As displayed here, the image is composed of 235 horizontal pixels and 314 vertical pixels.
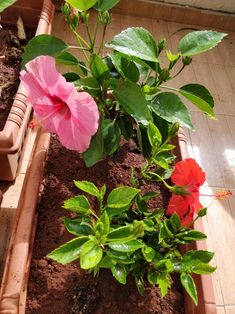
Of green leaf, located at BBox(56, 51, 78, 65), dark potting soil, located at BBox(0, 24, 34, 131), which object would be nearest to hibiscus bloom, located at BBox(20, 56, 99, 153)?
green leaf, located at BBox(56, 51, 78, 65)

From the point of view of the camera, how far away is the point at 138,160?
92 centimetres

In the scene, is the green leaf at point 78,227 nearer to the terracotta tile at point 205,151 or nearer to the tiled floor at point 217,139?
the tiled floor at point 217,139

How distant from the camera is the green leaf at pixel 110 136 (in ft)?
2.38

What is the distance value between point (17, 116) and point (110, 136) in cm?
32

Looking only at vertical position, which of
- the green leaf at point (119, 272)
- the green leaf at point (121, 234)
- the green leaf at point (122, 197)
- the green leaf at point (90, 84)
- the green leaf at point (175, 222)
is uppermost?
the green leaf at point (90, 84)

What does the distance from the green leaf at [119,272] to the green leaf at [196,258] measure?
0.12 metres

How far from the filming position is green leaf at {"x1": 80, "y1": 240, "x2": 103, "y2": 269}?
0.52m

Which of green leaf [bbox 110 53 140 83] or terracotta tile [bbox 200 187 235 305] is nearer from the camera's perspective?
green leaf [bbox 110 53 140 83]

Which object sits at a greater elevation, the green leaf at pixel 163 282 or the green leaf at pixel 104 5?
the green leaf at pixel 104 5

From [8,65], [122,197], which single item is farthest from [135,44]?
[8,65]

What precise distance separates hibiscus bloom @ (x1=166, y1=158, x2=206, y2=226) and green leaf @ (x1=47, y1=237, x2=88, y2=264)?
0.21 m

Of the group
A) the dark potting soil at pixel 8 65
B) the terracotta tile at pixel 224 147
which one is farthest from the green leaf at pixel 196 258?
the terracotta tile at pixel 224 147

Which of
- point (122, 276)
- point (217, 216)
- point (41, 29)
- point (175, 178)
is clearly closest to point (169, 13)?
point (41, 29)

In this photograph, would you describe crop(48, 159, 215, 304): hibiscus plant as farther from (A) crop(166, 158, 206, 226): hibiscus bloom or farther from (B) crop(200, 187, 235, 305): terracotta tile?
(B) crop(200, 187, 235, 305): terracotta tile
